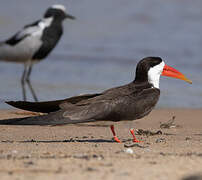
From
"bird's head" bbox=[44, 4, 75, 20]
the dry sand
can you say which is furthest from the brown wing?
"bird's head" bbox=[44, 4, 75, 20]

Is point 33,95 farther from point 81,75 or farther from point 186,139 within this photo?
point 186,139

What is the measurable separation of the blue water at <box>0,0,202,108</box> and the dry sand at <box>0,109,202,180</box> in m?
2.98

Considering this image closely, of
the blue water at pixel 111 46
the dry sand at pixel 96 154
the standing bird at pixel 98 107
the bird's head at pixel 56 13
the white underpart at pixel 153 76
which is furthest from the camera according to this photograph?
the bird's head at pixel 56 13

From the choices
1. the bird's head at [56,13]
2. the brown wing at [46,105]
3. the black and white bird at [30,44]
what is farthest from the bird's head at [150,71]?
the bird's head at [56,13]

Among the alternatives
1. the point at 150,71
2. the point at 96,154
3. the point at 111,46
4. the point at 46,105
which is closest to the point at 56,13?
the point at 111,46

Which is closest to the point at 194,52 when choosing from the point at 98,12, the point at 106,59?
the point at 106,59

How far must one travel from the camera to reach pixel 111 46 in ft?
56.9

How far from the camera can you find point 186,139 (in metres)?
6.28

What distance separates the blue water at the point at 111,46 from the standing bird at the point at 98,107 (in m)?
3.75

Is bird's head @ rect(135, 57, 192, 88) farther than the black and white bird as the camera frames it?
No

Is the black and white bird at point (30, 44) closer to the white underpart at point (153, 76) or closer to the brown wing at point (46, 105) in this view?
the white underpart at point (153, 76)

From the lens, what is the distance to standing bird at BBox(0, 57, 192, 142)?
571 centimetres

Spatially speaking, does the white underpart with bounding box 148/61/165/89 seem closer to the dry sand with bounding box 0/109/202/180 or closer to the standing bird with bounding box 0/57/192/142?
the standing bird with bounding box 0/57/192/142

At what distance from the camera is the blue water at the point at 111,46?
38.0ft
